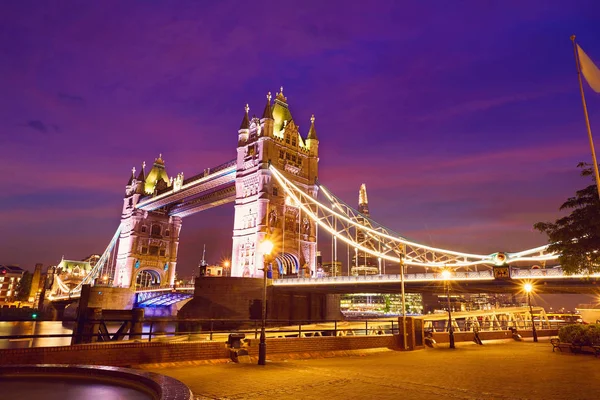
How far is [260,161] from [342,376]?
48488 millimetres

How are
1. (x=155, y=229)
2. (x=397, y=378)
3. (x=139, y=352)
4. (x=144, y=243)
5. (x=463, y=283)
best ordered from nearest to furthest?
(x=397, y=378)
(x=139, y=352)
(x=463, y=283)
(x=144, y=243)
(x=155, y=229)

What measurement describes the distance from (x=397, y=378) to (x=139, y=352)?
7096mm

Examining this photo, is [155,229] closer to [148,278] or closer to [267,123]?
[148,278]

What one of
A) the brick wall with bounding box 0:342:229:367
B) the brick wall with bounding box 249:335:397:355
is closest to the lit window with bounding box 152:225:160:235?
the brick wall with bounding box 249:335:397:355

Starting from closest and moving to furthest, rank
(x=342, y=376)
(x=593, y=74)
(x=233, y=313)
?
(x=342, y=376)
(x=593, y=74)
(x=233, y=313)

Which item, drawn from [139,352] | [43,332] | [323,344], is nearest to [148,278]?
[43,332]

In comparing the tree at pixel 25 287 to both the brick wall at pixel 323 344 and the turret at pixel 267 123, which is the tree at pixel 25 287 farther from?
the brick wall at pixel 323 344

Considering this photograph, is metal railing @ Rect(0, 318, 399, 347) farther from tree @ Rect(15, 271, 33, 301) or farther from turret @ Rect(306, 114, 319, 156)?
tree @ Rect(15, 271, 33, 301)

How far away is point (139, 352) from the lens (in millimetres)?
11773

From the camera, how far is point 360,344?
17797 mm

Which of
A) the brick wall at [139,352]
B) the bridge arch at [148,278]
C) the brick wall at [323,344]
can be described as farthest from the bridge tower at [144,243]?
the brick wall at [139,352]

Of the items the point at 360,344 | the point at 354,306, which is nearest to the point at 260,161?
the point at 360,344

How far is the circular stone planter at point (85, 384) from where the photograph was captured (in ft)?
Answer: 22.2

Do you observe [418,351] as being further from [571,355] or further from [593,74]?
[593,74]
